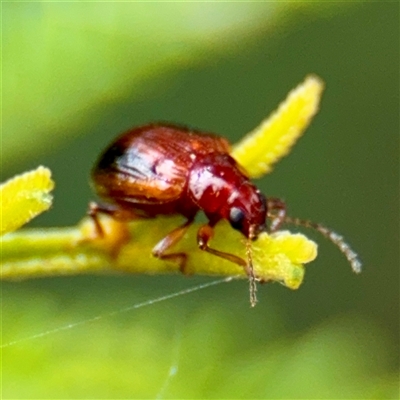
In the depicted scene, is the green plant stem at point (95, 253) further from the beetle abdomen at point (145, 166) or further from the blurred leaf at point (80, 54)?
the beetle abdomen at point (145, 166)

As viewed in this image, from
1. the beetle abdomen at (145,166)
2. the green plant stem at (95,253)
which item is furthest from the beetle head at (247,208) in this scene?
the green plant stem at (95,253)

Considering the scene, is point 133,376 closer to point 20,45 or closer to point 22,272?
point 22,272

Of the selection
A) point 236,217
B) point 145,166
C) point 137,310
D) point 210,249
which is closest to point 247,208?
point 236,217

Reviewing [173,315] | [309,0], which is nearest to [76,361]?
[173,315]

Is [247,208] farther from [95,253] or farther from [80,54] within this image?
[95,253]

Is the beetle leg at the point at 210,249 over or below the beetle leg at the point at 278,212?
over

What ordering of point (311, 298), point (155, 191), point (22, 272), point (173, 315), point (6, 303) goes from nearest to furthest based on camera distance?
→ point (22, 272) → point (6, 303) → point (173, 315) → point (155, 191) → point (311, 298)

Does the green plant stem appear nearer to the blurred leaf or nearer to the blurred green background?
the blurred green background
